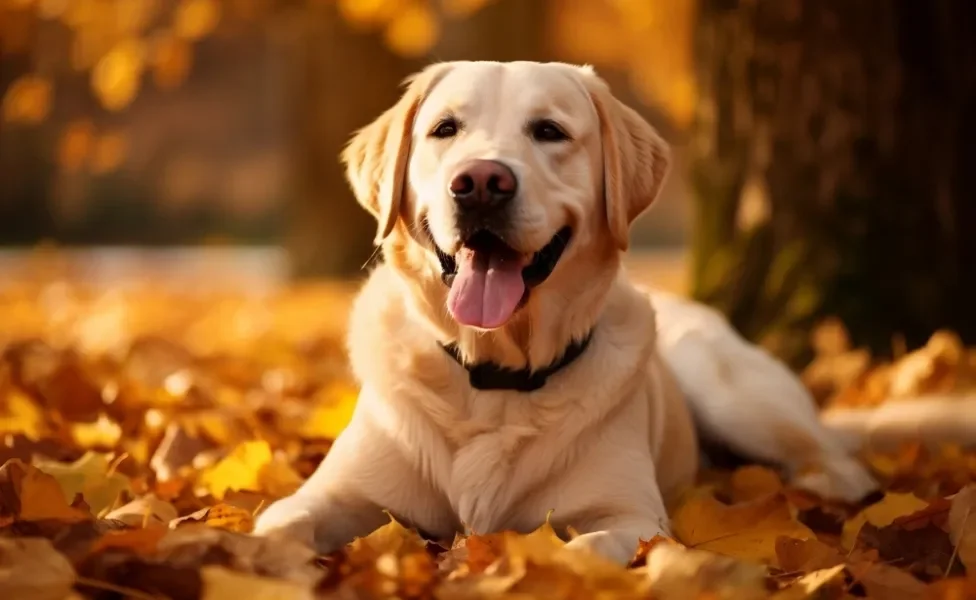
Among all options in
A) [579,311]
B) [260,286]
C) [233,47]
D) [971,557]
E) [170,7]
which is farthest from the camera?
[233,47]

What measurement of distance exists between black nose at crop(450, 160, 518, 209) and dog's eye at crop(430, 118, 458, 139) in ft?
1.01

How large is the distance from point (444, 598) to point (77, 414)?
8.12ft

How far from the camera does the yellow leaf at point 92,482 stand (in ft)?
9.54

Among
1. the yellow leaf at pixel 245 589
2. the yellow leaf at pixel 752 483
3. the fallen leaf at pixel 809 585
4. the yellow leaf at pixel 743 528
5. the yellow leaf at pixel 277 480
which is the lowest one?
the yellow leaf at pixel 752 483

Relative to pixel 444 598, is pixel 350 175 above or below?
above

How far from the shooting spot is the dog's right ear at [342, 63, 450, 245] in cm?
313

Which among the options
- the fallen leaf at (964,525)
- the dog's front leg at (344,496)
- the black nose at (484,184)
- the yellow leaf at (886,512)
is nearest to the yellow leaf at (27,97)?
the dog's front leg at (344,496)

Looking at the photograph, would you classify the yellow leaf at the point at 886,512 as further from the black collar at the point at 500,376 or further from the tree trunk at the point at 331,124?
the tree trunk at the point at 331,124

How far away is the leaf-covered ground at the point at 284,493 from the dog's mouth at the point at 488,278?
58 centimetres

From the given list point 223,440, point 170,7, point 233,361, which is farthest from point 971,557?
point 170,7

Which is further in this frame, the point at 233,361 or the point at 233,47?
the point at 233,47

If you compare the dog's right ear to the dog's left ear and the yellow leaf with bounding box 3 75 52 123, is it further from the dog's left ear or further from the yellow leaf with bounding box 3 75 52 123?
the yellow leaf with bounding box 3 75 52 123

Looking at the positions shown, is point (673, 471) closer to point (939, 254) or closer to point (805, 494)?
point (805, 494)

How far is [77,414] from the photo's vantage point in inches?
160
